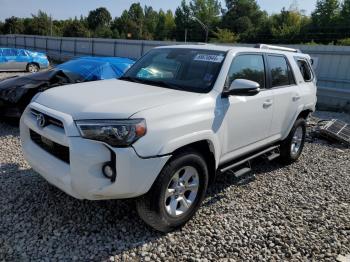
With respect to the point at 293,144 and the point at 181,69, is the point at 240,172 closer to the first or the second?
the point at 181,69

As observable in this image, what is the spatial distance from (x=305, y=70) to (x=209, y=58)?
8.35ft

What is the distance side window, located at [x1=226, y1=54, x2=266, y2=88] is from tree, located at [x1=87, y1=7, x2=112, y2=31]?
84741mm

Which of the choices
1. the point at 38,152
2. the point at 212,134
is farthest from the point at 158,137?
the point at 38,152

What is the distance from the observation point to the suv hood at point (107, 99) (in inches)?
117

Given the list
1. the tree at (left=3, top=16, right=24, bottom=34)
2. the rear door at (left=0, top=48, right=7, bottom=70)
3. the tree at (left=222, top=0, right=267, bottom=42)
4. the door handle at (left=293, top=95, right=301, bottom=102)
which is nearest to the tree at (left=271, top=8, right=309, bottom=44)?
the tree at (left=222, top=0, right=267, bottom=42)

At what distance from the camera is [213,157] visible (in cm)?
364

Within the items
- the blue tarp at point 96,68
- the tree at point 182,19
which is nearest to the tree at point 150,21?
the tree at point 182,19

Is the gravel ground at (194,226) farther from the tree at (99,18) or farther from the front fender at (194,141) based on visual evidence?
the tree at (99,18)

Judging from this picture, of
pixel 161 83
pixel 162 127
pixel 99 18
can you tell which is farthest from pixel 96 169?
pixel 99 18

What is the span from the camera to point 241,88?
3594mm

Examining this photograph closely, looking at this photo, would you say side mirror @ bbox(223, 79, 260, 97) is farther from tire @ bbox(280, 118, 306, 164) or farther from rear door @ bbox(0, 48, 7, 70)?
rear door @ bbox(0, 48, 7, 70)

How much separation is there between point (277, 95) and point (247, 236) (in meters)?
2.06

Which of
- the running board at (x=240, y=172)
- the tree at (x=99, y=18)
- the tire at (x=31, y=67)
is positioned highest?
A: the tree at (x=99, y=18)

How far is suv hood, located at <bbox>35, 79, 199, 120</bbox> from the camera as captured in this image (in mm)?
2984
